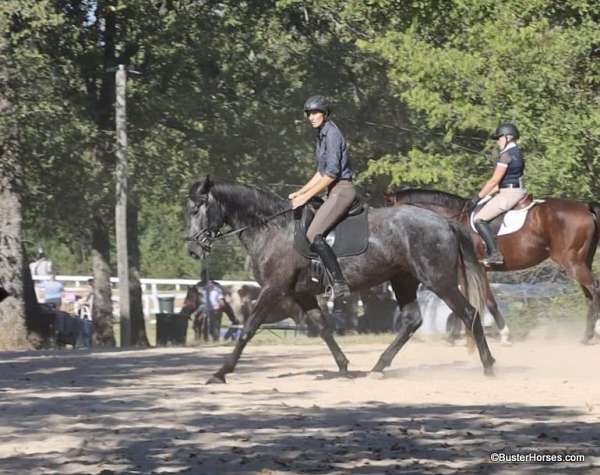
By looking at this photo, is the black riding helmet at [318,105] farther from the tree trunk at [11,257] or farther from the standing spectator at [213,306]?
the standing spectator at [213,306]

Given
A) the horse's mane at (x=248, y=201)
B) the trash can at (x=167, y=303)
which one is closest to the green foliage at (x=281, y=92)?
the trash can at (x=167, y=303)

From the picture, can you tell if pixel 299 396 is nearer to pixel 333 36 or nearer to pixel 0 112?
pixel 0 112

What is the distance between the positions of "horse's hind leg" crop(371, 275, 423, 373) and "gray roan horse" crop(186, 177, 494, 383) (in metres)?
0.01

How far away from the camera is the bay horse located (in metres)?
22.8

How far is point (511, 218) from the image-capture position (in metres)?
22.8

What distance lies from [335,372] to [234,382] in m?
1.58

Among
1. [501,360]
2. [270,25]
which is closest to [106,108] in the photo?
[270,25]

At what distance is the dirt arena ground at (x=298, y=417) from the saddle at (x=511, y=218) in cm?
270

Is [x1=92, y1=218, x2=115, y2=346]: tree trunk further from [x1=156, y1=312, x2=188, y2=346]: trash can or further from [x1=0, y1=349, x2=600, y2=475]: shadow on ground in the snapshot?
[x1=0, y1=349, x2=600, y2=475]: shadow on ground

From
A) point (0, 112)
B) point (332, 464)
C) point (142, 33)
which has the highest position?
point (142, 33)

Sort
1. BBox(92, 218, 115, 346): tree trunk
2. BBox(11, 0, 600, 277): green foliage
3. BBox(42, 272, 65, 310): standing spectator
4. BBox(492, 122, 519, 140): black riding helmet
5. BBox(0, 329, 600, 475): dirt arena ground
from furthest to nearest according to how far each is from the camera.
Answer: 1. BBox(42, 272, 65, 310): standing spectator
2. BBox(92, 218, 115, 346): tree trunk
3. BBox(11, 0, 600, 277): green foliage
4. BBox(492, 122, 519, 140): black riding helmet
5. BBox(0, 329, 600, 475): dirt arena ground

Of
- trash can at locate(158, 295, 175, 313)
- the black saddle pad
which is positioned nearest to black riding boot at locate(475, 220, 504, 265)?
the black saddle pad

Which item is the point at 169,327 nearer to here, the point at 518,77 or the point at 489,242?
the point at 518,77

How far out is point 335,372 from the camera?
18188 millimetres
